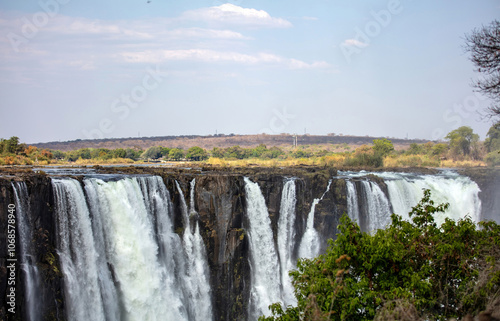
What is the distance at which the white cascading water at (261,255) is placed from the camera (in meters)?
34.4

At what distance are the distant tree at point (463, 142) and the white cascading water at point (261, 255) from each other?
4990cm

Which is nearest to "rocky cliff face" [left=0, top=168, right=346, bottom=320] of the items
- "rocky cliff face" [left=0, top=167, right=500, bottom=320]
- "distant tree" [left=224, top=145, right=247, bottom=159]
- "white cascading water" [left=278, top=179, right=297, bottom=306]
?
"rocky cliff face" [left=0, top=167, right=500, bottom=320]

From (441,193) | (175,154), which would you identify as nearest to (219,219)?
(441,193)

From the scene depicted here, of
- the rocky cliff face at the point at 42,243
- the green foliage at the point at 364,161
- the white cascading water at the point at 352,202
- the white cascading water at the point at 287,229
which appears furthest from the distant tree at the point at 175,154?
the rocky cliff face at the point at 42,243

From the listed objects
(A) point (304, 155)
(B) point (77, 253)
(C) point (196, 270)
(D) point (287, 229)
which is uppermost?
(A) point (304, 155)

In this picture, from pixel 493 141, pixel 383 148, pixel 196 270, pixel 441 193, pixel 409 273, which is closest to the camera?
pixel 409 273

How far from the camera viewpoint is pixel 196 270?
1257 inches

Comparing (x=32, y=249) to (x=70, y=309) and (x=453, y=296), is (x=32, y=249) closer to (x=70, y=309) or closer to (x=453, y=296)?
(x=70, y=309)

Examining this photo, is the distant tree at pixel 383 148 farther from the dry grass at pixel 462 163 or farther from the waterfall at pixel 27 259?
the waterfall at pixel 27 259

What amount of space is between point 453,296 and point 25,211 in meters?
17.6

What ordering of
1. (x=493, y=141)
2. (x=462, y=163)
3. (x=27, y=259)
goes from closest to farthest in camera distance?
(x=27, y=259)
(x=462, y=163)
(x=493, y=141)

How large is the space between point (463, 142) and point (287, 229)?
Result: 50.9 m

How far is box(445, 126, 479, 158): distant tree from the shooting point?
256 ft

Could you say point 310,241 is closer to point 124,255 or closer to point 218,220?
point 218,220
